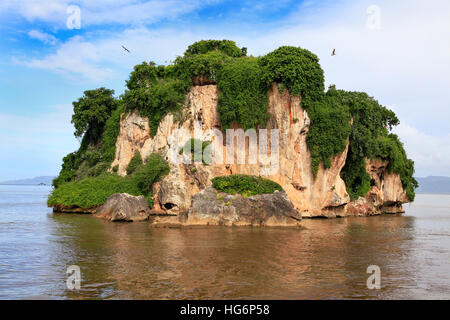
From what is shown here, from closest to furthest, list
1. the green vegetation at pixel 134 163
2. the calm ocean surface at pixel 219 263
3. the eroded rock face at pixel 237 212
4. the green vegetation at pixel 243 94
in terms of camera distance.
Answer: the calm ocean surface at pixel 219 263 < the eroded rock face at pixel 237 212 < the green vegetation at pixel 243 94 < the green vegetation at pixel 134 163

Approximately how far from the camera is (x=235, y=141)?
3250 cm

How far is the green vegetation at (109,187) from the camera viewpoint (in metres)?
31.9

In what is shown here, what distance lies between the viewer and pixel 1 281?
1082cm

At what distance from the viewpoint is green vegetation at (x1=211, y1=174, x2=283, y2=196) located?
2578 centimetres

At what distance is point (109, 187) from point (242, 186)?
12.9 m

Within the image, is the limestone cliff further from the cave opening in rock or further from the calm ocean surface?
the calm ocean surface

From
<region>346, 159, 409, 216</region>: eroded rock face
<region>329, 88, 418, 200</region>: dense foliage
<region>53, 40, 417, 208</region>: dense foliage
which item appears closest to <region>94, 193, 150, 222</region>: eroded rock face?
<region>53, 40, 417, 208</region>: dense foliage

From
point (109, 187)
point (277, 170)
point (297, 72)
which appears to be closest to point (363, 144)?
point (277, 170)

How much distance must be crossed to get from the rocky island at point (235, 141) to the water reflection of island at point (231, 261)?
597 centimetres

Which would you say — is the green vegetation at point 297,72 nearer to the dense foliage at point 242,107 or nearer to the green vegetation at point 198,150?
the dense foliage at point 242,107

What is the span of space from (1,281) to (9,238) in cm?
858

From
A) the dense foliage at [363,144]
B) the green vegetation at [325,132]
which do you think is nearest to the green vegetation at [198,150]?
the green vegetation at [325,132]

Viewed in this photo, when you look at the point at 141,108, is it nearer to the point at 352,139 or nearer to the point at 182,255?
the point at 352,139

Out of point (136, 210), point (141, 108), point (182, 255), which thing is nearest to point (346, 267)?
point (182, 255)
